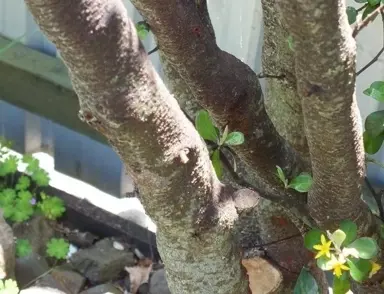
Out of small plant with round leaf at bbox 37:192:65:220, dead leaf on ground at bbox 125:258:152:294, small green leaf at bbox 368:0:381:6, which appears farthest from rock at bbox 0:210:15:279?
small green leaf at bbox 368:0:381:6

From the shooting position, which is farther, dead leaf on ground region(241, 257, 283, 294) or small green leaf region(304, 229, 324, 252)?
dead leaf on ground region(241, 257, 283, 294)

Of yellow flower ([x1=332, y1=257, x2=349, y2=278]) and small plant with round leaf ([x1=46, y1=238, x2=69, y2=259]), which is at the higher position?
yellow flower ([x1=332, y1=257, x2=349, y2=278])

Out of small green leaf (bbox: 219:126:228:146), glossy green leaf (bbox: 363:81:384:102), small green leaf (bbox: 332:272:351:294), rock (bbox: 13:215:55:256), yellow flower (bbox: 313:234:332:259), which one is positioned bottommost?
rock (bbox: 13:215:55:256)

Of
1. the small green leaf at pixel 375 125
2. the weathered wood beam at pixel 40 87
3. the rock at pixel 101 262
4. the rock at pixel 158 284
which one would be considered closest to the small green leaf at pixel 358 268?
the small green leaf at pixel 375 125

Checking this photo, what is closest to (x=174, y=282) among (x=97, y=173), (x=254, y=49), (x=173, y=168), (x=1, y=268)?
(x=173, y=168)

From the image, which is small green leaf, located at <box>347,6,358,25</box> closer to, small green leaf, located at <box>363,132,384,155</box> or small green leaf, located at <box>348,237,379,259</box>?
small green leaf, located at <box>363,132,384,155</box>

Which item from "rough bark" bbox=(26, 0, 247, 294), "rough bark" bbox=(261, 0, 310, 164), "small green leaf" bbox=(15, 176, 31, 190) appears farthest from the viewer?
"small green leaf" bbox=(15, 176, 31, 190)

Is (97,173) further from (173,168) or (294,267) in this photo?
Answer: (173,168)

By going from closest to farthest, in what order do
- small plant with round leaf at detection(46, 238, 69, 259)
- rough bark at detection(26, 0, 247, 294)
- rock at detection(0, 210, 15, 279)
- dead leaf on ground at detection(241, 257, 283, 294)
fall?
rough bark at detection(26, 0, 247, 294) → dead leaf on ground at detection(241, 257, 283, 294) → rock at detection(0, 210, 15, 279) → small plant with round leaf at detection(46, 238, 69, 259)
